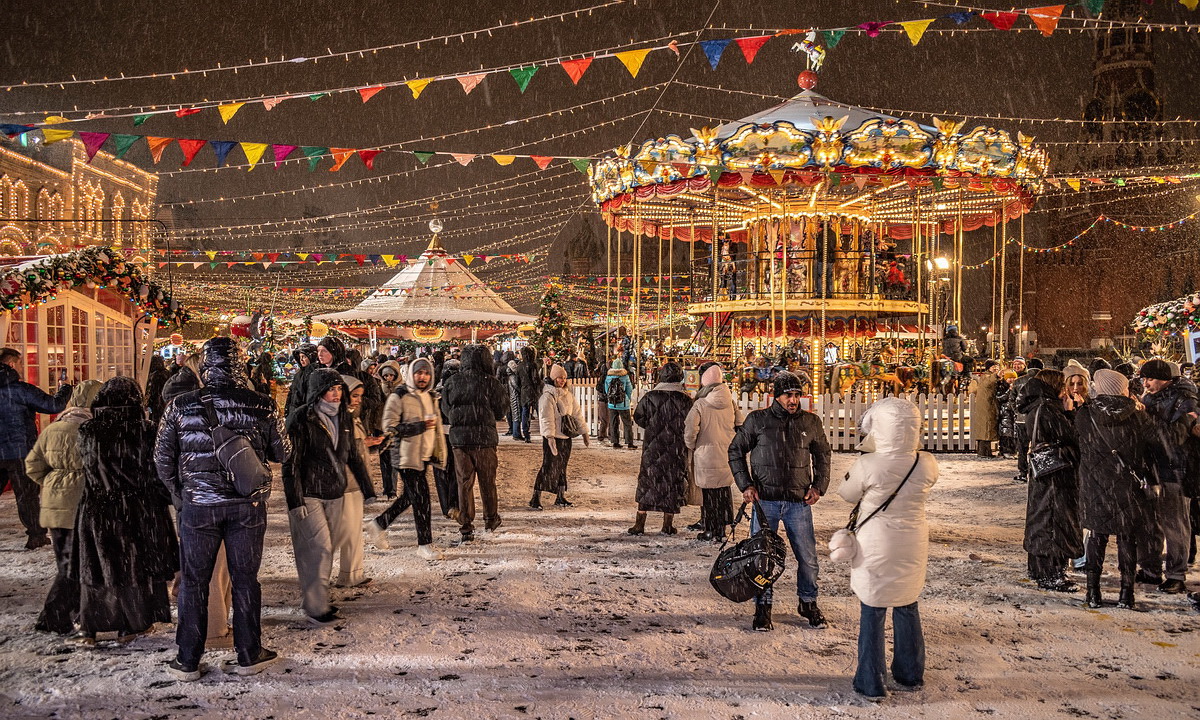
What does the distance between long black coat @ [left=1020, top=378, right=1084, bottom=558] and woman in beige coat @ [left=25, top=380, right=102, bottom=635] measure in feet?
20.3

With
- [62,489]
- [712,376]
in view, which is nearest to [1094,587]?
[712,376]

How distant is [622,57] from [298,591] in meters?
7.41

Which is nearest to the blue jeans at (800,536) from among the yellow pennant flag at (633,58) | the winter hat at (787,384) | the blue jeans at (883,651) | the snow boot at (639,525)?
the winter hat at (787,384)

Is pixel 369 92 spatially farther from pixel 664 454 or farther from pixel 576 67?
pixel 664 454

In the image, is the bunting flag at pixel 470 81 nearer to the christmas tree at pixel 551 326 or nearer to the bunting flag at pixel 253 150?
the bunting flag at pixel 253 150

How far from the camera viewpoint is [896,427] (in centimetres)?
425

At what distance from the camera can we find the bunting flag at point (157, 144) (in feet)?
39.2

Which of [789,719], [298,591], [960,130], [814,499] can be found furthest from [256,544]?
[960,130]

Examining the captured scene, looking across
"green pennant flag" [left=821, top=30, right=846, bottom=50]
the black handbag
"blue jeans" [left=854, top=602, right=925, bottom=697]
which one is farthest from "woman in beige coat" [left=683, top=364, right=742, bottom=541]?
"green pennant flag" [left=821, top=30, right=846, bottom=50]

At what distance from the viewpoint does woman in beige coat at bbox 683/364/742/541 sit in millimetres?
7379

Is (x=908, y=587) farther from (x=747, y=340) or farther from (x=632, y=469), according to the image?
(x=747, y=340)

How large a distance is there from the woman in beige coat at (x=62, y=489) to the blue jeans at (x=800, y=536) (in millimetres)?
4087

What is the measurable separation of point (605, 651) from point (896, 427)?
204 centimetres

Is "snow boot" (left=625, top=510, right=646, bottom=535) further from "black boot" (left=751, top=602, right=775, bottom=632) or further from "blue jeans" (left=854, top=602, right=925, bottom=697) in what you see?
"blue jeans" (left=854, top=602, right=925, bottom=697)
